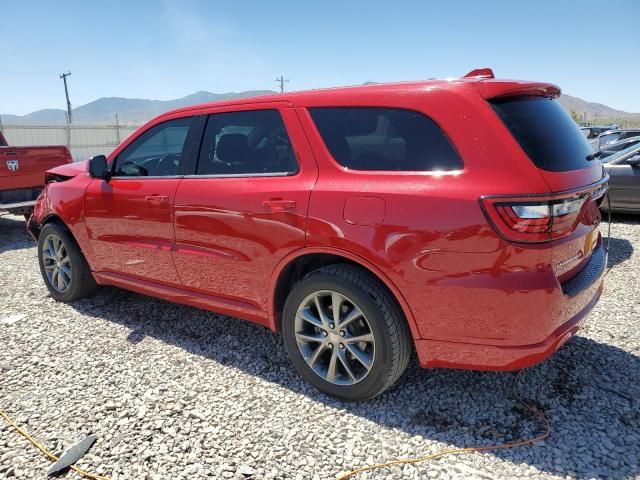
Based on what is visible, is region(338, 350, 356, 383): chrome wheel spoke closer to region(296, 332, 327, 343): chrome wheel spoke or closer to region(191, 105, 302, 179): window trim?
region(296, 332, 327, 343): chrome wheel spoke

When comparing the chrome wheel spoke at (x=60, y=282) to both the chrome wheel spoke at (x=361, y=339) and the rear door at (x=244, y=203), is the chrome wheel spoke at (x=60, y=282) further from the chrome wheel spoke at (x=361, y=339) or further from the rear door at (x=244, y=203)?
the chrome wheel spoke at (x=361, y=339)

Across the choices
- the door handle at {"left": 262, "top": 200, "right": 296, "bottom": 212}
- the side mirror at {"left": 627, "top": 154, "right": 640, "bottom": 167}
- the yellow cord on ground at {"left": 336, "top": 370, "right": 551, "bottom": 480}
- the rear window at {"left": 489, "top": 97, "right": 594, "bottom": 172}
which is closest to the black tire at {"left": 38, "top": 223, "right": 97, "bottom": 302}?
the door handle at {"left": 262, "top": 200, "right": 296, "bottom": 212}

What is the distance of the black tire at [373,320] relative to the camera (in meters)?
2.51

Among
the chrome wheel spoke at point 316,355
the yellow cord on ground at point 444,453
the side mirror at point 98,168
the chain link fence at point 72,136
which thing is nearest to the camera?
the yellow cord on ground at point 444,453

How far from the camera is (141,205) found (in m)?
3.57

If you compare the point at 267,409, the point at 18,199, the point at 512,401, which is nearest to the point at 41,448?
the point at 267,409

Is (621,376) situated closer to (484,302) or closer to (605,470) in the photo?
(605,470)

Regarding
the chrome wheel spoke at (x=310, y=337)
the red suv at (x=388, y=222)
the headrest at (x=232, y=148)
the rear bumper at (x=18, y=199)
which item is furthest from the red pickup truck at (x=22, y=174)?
the chrome wheel spoke at (x=310, y=337)

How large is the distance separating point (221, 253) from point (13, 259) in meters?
4.81

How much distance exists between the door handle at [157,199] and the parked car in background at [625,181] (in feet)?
22.7

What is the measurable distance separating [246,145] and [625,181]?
6894 millimetres

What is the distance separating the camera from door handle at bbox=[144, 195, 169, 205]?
3.39 metres

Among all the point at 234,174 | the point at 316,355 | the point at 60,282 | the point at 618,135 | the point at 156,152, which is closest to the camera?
the point at 316,355

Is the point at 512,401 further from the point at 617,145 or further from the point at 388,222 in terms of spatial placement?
the point at 617,145
